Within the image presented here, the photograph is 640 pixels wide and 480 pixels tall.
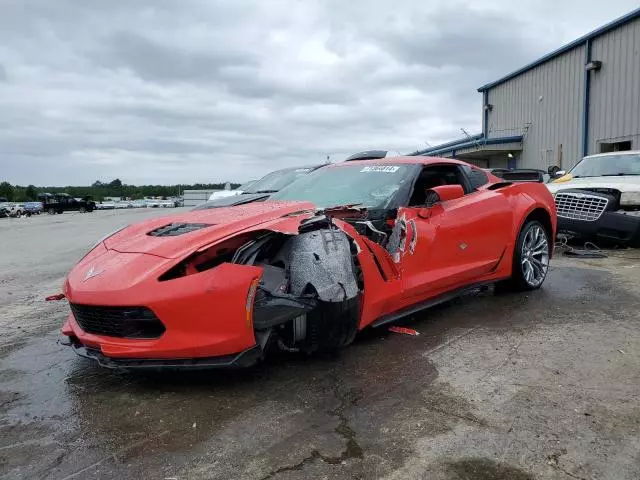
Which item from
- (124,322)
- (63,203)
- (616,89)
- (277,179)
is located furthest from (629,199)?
(63,203)

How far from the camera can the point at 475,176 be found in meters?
5.02

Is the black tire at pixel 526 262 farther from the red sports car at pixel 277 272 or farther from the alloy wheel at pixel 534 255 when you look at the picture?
the red sports car at pixel 277 272

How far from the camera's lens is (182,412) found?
9.16 ft

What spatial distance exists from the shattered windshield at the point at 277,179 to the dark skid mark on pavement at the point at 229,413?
7.37m

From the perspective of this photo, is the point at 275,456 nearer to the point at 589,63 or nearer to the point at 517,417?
the point at 517,417

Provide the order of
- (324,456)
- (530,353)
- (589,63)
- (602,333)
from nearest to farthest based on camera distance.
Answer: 1. (324,456)
2. (530,353)
3. (602,333)
4. (589,63)

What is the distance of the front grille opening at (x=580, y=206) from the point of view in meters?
8.04

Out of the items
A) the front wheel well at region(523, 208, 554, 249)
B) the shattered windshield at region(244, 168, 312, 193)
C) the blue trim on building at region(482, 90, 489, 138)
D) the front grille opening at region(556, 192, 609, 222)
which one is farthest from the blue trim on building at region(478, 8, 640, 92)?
the front wheel well at region(523, 208, 554, 249)

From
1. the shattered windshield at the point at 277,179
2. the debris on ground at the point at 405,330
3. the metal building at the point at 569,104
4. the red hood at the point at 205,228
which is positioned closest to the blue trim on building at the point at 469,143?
the metal building at the point at 569,104

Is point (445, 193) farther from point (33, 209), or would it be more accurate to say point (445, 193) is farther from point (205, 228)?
point (33, 209)

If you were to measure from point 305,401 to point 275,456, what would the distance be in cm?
56

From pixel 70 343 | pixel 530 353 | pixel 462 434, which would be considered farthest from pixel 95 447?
pixel 530 353

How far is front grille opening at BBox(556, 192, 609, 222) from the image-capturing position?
804 centimetres

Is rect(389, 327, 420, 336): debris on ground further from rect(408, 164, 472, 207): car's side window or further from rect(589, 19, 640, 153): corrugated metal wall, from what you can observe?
rect(589, 19, 640, 153): corrugated metal wall
